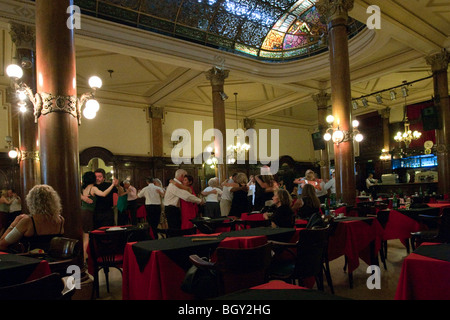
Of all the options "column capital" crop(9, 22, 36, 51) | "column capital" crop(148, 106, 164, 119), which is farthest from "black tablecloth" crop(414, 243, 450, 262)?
"column capital" crop(148, 106, 164, 119)

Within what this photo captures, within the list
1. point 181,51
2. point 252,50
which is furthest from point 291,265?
point 252,50

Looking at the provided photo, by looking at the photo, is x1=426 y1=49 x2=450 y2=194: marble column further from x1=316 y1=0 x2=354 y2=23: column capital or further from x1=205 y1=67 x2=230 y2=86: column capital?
x1=205 y1=67 x2=230 y2=86: column capital

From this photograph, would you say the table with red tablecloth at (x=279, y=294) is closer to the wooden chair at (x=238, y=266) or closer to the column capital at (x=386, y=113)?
the wooden chair at (x=238, y=266)

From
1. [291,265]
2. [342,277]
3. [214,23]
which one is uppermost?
[214,23]

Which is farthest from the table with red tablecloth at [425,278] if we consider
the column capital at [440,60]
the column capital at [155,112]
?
the column capital at [155,112]

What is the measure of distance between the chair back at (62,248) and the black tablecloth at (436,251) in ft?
8.92

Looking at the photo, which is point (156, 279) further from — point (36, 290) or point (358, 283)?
point (358, 283)

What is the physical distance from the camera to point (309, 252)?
3006 mm

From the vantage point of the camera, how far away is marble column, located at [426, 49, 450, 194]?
9688 mm

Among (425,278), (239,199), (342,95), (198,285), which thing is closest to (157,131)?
(239,199)

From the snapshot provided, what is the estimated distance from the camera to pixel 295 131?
19094 millimetres

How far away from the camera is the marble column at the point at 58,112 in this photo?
3701 mm
